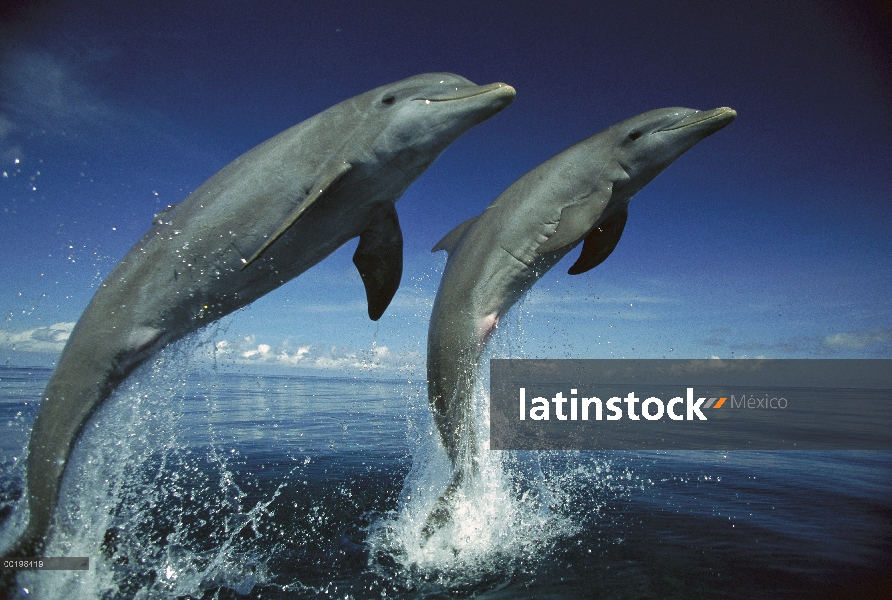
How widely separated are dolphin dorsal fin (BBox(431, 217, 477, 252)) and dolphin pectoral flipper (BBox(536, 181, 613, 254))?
1.07 metres

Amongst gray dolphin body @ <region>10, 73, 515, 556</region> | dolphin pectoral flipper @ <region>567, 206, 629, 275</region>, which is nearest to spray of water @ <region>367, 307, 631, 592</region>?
dolphin pectoral flipper @ <region>567, 206, 629, 275</region>

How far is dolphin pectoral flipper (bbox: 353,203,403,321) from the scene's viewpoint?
17.2 ft

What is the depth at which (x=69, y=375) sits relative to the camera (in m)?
4.31

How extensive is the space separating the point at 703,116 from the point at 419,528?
200 inches

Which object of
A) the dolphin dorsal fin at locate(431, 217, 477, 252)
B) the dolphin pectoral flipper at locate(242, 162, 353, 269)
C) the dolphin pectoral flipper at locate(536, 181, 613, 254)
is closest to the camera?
the dolphin pectoral flipper at locate(242, 162, 353, 269)

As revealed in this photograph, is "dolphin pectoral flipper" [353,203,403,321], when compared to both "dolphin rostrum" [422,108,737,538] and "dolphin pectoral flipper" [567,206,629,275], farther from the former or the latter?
"dolphin pectoral flipper" [567,206,629,275]

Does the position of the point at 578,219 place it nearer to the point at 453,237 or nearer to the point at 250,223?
the point at 453,237

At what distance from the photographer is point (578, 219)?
559cm

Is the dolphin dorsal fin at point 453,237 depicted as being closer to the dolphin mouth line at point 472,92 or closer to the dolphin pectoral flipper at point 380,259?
the dolphin pectoral flipper at point 380,259

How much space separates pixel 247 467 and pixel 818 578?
7.87 m

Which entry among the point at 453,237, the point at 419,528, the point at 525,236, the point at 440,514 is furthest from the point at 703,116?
the point at 419,528

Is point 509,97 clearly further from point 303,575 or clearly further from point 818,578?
point 818,578

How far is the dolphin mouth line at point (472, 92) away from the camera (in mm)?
4430

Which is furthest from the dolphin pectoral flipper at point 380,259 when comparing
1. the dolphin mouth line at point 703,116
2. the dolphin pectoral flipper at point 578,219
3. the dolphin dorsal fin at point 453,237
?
the dolphin mouth line at point 703,116
